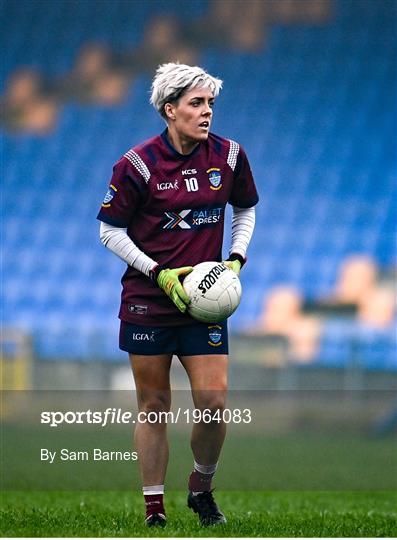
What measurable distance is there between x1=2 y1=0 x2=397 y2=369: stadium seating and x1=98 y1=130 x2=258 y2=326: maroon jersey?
10.3 meters

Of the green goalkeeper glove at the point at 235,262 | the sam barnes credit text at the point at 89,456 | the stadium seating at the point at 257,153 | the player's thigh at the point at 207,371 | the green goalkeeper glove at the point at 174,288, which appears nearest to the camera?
the green goalkeeper glove at the point at 174,288

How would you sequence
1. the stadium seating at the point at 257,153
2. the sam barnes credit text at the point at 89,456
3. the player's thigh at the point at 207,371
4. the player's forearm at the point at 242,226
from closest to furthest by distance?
the player's thigh at the point at 207,371, the player's forearm at the point at 242,226, the sam barnes credit text at the point at 89,456, the stadium seating at the point at 257,153

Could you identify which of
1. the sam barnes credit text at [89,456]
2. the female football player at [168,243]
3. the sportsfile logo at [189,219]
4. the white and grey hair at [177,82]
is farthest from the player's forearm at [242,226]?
the sam barnes credit text at [89,456]

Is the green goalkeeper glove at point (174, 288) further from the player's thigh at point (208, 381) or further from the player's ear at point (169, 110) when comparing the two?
the player's ear at point (169, 110)

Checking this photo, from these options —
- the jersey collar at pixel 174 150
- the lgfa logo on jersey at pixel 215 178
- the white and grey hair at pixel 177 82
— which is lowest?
the lgfa logo on jersey at pixel 215 178

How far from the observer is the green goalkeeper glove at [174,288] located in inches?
171

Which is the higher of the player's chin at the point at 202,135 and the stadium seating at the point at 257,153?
the stadium seating at the point at 257,153

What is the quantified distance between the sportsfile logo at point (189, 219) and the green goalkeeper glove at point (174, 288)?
0.67 feet

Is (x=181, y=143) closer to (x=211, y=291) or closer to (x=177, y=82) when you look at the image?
(x=177, y=82)

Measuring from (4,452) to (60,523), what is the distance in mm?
5427

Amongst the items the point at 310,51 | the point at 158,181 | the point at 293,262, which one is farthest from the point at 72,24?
the point at 158,181

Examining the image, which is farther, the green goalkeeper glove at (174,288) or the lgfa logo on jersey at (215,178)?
the lgfa logo on jersey at (215,178)

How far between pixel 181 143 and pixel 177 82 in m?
0.26

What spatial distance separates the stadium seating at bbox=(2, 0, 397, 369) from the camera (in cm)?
1505
